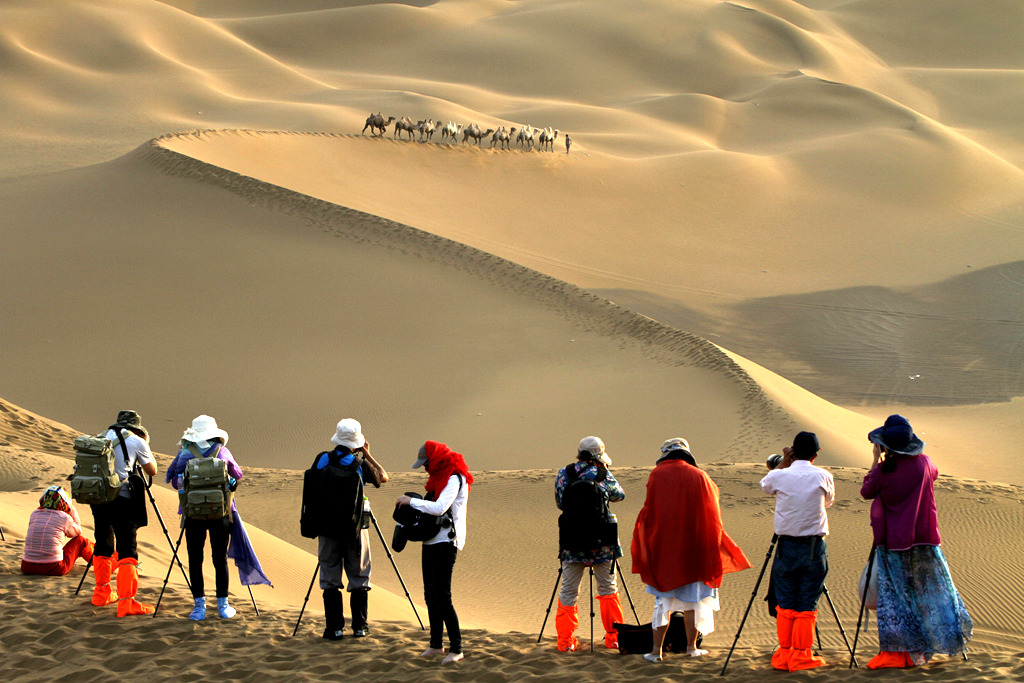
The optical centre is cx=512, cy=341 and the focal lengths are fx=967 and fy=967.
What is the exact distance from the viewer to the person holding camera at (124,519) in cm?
723

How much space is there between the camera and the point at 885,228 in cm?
3353

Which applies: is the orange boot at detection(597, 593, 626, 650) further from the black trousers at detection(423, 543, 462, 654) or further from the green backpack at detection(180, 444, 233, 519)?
the green backpack at detection(180, 444, 233, 519)

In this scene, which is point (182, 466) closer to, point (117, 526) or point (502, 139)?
point (117, 526)

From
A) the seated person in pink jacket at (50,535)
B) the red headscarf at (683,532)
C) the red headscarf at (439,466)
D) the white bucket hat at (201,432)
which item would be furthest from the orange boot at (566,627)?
the seated person in pink jacket at (50,535)

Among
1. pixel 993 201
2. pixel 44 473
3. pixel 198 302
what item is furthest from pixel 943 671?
pixel 993 201

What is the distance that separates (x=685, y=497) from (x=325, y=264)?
669 inches

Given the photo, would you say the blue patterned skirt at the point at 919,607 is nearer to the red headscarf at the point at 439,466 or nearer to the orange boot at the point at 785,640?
the orange boot at the point at 785,640

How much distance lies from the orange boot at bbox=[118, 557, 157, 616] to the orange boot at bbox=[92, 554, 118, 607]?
0.52ft

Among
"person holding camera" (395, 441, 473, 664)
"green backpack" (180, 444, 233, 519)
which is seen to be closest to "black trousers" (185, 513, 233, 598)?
"green backpack" (180, 444, 233, 519)

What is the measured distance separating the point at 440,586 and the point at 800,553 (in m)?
2.39

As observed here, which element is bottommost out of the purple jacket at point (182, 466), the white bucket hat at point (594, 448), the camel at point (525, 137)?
the purple jacket at point (182, 466)

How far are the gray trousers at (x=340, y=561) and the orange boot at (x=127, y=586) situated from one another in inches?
60.5

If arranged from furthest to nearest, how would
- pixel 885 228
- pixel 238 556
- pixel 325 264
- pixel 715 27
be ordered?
1. pixel 715 27
2. pixel 885 228
3. pixel 325 264
4. pixel 238 556

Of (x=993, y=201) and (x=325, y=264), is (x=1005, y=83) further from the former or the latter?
(x=325, y=264)
